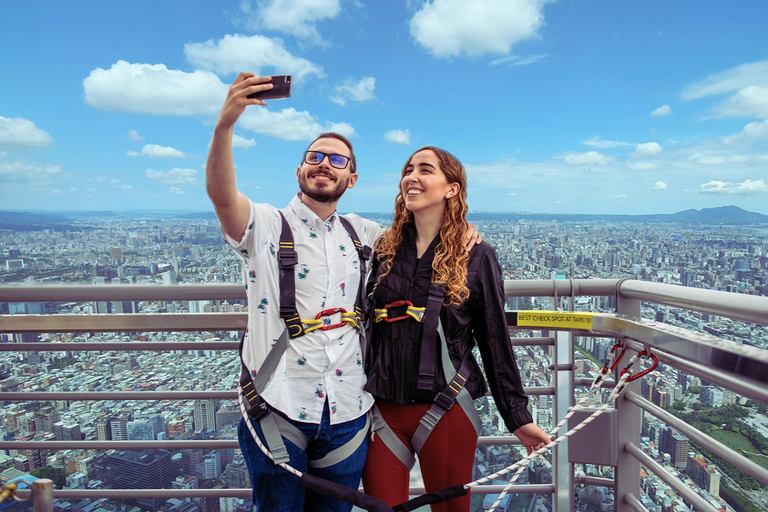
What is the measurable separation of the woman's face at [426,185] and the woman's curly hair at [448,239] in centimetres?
3

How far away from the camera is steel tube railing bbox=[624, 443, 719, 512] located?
5.69 ft

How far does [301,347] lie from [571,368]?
1405mm

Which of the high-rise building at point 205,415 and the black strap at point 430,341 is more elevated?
the black strap at point 430,341

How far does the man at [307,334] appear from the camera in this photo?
1575 mm

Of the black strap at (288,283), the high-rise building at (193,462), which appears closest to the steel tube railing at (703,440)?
the black strap at (288,283)

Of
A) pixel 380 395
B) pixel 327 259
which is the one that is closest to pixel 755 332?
pixel 380 395

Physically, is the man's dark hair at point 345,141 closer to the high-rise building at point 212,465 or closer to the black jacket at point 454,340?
the black jacket at point 454,340

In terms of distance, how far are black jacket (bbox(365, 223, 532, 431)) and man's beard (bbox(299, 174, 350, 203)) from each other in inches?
14.9

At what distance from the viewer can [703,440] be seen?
1667mm

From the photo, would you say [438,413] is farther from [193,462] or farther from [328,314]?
[193,462]

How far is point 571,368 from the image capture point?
2244 millimetres

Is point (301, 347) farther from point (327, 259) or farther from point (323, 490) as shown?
point (323, 490)

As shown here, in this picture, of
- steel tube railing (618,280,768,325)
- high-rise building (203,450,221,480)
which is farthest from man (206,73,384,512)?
steel tube railing (618,280,768,325)

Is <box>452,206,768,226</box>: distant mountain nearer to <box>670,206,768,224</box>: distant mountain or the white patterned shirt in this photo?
<box>670,206,768,224</box>: distant mountain
